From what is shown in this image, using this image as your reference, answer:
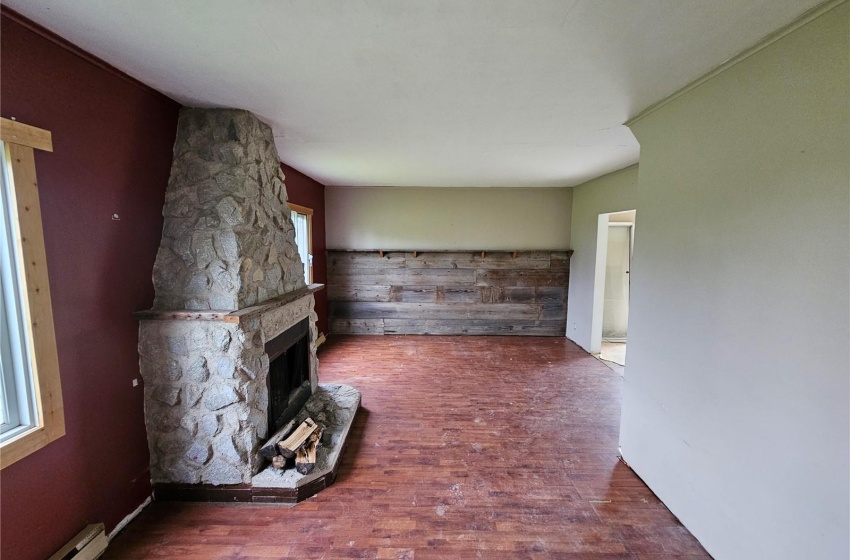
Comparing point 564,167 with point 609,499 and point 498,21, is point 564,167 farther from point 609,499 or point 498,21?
point 609,499

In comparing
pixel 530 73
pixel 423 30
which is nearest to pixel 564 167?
pixel 530 73

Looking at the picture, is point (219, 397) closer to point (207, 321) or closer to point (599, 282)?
point (207, 321)

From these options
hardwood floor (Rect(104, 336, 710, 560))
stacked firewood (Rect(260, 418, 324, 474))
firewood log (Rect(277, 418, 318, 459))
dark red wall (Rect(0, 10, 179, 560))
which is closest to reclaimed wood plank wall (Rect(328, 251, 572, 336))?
hardwood floor (Rect(104, 336, 710, 560))

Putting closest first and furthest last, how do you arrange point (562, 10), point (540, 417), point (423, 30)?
1. point (562, 10)
2. point (423, 30)
3. point (540, 417)

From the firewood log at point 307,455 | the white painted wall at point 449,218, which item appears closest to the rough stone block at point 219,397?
the firewood log at point 307,455

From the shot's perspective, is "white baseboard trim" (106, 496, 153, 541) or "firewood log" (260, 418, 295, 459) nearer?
"white baseboard trim" (106, 496, 153, 541)

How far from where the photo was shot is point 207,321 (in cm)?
199

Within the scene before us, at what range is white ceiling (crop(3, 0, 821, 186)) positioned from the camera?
123cm

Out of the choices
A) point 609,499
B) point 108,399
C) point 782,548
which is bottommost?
point 609,499

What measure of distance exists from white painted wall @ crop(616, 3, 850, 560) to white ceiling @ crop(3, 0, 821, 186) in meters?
0.25

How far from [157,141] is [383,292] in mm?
3978

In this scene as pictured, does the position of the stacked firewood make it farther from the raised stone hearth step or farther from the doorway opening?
the doorway opening

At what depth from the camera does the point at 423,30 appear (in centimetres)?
135

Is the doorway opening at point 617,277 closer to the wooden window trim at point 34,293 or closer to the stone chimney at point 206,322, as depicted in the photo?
the stone chimney at point 206,322
